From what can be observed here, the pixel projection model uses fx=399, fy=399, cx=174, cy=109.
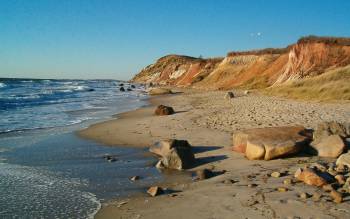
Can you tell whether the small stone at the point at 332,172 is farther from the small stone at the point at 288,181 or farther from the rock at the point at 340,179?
the small stone at the point at 288,181

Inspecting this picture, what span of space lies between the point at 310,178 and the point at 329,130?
11.0 feet

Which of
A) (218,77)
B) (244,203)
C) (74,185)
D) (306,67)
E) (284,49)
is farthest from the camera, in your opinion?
(218,77)

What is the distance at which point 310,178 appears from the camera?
6.48m

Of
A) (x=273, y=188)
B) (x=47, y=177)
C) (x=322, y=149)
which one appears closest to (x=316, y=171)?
(x=273, y=188)

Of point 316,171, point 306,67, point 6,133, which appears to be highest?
point 306,67

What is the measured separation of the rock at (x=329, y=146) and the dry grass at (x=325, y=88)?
454 inches

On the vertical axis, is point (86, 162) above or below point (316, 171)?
below

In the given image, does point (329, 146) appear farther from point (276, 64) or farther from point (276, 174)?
point (276, 64)

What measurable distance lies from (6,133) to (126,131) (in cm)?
455

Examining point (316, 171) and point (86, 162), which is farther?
point (86, 162)

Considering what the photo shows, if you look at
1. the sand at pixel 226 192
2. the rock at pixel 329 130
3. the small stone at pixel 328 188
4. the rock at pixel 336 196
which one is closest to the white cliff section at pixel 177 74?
the sand at pixel 226 192

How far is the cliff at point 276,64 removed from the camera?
1168 inches

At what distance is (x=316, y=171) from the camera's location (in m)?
6.64

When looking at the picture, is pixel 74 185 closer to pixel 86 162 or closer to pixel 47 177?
pixel 47 177
